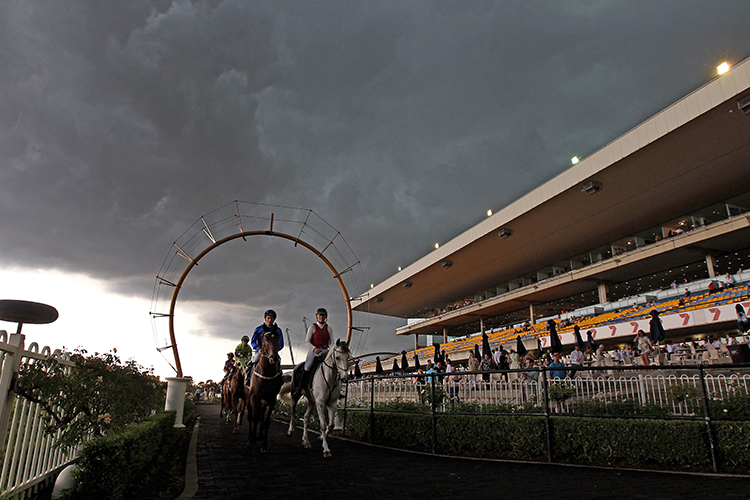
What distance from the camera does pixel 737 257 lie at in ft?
100

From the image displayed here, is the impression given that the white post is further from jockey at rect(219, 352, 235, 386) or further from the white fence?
the white fence

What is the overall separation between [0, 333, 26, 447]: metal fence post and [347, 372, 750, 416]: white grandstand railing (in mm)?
7089

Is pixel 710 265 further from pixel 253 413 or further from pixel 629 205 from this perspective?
pixel 253 413

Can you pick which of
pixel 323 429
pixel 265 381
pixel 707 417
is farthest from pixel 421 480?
pixel 707 417

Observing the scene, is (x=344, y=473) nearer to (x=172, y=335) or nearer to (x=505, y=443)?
(x=505, y=443)

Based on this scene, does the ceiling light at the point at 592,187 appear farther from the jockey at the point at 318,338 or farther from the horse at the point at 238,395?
the horse at the point at 238,395

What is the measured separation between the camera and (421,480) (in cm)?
606

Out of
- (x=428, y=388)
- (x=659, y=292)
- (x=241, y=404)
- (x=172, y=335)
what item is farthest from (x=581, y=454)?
(x=659, y=292)

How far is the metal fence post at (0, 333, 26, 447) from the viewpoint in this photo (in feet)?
13.3

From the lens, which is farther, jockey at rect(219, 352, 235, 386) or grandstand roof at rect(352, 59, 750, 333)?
grandstand roof at rect(352, 59, 750, 333)

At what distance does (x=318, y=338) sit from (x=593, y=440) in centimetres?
562

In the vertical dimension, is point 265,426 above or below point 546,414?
below

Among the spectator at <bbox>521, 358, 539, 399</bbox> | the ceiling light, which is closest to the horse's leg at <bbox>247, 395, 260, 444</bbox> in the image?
the spectator at <bbox>521, 358, 539, 399</bbox>

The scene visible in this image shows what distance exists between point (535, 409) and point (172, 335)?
38.9ft
